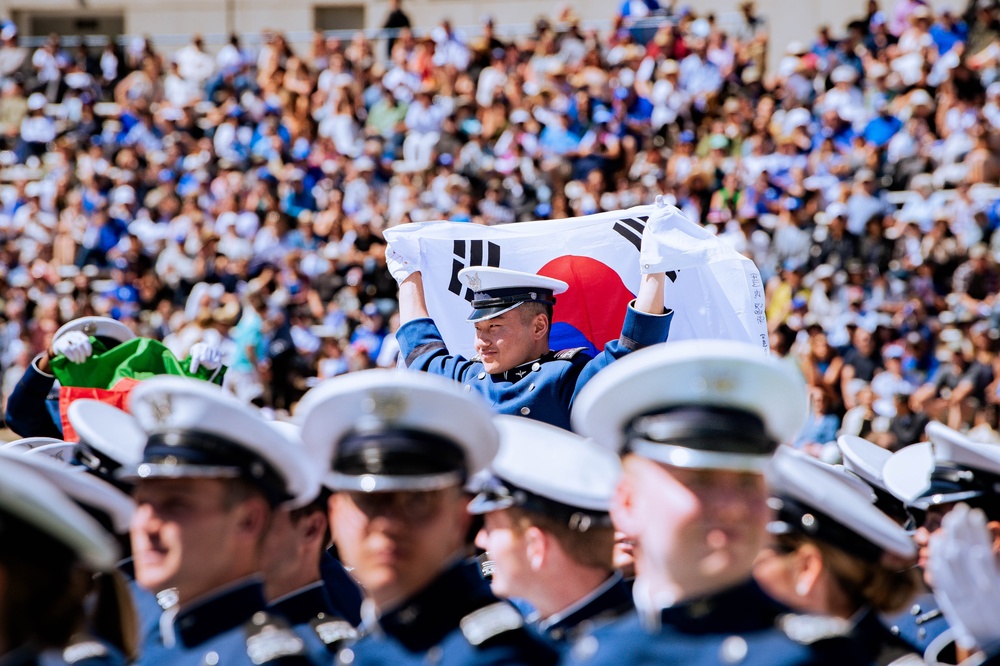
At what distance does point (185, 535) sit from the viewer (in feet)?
9.08

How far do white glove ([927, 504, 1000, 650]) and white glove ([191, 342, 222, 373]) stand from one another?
13.6 ft

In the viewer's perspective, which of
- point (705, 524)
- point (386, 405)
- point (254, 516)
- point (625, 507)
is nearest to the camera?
point (705, 524)

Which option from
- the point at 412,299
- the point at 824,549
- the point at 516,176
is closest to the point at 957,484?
the point at 824,549

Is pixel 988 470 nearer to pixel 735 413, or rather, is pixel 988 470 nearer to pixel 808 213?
pixel 735 413

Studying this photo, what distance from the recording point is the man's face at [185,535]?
276 cm

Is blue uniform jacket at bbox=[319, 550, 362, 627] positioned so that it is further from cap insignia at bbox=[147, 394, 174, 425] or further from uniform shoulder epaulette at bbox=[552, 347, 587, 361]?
uniform shoulder epaulette at bbox=[552, 347, 587, 361]

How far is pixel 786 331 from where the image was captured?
11500mm

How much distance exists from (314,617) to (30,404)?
336 cm

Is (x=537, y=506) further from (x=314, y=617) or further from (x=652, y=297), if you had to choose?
(x=652, y=297)

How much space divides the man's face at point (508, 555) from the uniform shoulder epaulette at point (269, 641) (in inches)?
17.9

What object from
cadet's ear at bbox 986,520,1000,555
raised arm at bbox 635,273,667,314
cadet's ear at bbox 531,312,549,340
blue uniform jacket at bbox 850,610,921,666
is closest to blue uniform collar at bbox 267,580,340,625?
blue uniform jacket at bbox 850,610,921,666

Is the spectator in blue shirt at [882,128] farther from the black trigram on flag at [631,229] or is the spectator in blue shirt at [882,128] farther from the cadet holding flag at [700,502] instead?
the cadet holding flag at [700,502]

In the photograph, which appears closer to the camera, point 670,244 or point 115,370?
point 670,244

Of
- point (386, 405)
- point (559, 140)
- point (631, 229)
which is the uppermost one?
point (386, 405)
